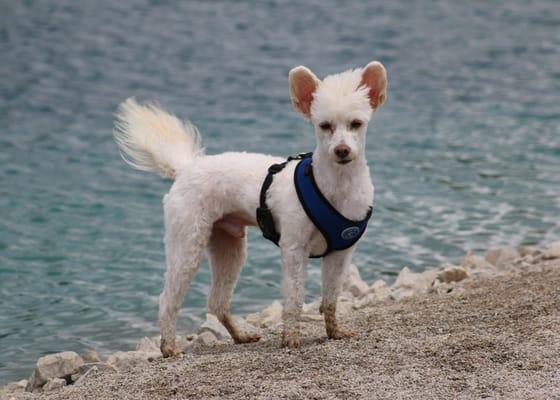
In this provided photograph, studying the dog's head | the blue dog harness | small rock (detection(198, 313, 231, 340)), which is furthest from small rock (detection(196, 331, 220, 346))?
the dog's head

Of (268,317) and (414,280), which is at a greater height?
(414,280)

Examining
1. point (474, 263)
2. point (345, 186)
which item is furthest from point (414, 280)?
point (345, 186)

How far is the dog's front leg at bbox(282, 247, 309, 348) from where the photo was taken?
6094 mm

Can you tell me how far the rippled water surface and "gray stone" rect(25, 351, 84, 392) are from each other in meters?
0.91

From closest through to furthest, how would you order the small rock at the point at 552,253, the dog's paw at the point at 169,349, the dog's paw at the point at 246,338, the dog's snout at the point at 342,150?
the dog's snout at the point at 342,150 < the dog's paw at the point at 169,349 < the dog's paw at the point at 246,338 < the small rock at the point at 552,253

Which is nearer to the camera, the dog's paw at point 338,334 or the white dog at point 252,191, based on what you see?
the white dog at point 252,191

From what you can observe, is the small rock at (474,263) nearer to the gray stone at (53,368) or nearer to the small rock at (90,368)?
the small rock at (90,368)

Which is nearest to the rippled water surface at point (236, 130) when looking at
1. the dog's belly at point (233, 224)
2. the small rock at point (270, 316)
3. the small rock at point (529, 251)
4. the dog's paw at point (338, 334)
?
the small rock at point (270, 316)

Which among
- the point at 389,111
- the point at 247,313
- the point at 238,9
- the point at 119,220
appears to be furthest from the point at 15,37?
the point at 247,313

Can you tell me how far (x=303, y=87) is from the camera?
→ 5941 millimetres

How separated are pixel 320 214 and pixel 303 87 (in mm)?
724

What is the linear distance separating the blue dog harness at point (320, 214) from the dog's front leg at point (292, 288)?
182mm

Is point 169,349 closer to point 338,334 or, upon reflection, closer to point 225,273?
point 225,273

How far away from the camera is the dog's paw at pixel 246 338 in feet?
22.4
